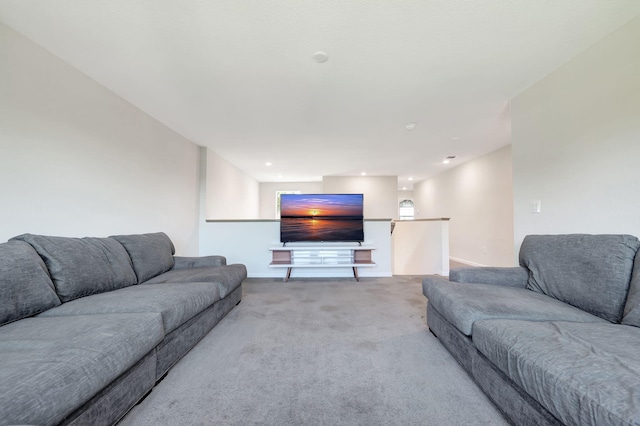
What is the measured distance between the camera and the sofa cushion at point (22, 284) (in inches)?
51.4

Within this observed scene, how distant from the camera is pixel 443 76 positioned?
2271 mm

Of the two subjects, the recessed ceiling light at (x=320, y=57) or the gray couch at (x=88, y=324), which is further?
the recessed ceiling light at (x=320, y=57)

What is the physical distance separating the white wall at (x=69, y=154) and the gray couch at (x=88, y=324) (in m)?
0.35

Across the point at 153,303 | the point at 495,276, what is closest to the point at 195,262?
the point at 153,303

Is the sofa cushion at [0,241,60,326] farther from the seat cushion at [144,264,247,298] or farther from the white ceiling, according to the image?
the white ceiling

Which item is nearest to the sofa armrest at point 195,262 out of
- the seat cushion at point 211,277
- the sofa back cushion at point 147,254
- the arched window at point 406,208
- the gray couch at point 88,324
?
the sofa back cushion at point 147,254

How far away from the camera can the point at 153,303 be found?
1.58m

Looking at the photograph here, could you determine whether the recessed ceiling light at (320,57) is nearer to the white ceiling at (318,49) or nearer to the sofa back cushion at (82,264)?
the white ceiling at (318,49)

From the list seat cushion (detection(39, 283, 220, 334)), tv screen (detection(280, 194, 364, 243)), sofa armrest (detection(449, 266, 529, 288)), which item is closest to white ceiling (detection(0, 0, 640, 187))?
tv screen (detection(280, 194, 364, 243))

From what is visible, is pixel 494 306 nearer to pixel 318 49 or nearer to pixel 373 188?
pixel 318 49

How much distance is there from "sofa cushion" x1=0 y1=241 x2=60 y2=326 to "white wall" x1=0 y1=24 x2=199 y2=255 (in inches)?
20.0

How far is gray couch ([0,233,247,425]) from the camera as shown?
848mm

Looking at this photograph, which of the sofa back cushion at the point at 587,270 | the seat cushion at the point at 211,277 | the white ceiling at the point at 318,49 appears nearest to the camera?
the sofa back cushion at the point at 587,270

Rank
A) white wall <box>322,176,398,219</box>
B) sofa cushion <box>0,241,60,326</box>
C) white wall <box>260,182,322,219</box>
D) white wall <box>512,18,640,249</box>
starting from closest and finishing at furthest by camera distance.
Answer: sofa cushion <box>0,241,60,326</box>, white wall <box>512,18,640,249</box>, white wall <box>322,176,398,219</box>, white wall <box>260,182,322,219</box>
